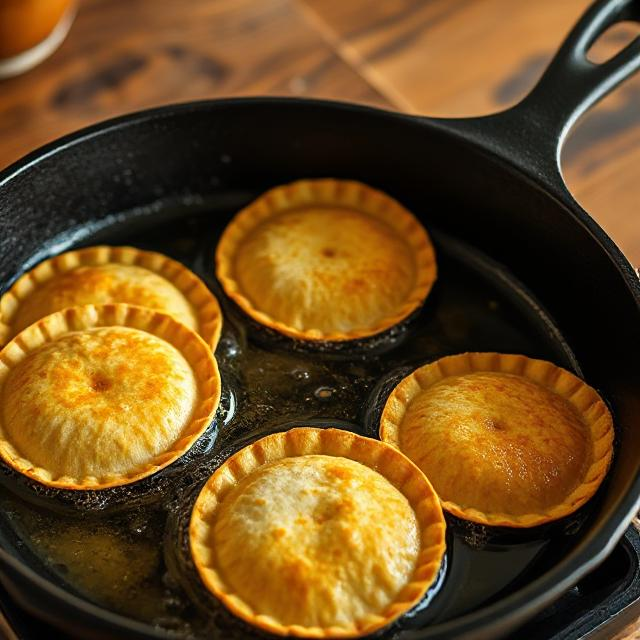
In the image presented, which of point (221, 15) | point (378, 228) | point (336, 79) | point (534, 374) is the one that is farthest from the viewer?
point (221, 15)

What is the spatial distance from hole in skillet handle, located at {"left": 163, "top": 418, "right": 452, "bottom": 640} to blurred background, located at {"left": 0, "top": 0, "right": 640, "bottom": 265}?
1.17 meters

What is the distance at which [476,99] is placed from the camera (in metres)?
2.90

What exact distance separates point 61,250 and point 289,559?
105 cm

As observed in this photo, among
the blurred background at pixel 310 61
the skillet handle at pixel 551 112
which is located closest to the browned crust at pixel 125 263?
the blurred background at pixel 310 61

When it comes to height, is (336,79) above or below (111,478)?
above

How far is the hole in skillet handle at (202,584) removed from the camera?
161 cm

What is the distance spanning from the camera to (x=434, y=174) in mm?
2287

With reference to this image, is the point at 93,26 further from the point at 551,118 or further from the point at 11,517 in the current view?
the point at 11,517

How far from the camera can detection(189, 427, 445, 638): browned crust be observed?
5.13 feet

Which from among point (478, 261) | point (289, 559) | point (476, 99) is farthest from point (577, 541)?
point (476, 99)

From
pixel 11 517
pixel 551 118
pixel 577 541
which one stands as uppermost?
pixel 551 118

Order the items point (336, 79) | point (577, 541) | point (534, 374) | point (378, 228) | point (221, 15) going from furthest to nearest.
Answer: point (221, 15) < point (336, 79) < point (378, 228) < point (534, 374) < point (577, 541)

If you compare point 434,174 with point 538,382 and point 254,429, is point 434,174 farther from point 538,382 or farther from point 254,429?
point 254,429

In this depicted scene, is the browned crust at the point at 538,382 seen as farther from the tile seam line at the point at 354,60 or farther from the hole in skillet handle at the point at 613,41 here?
the hole in skillet handle at the point at 613,41
